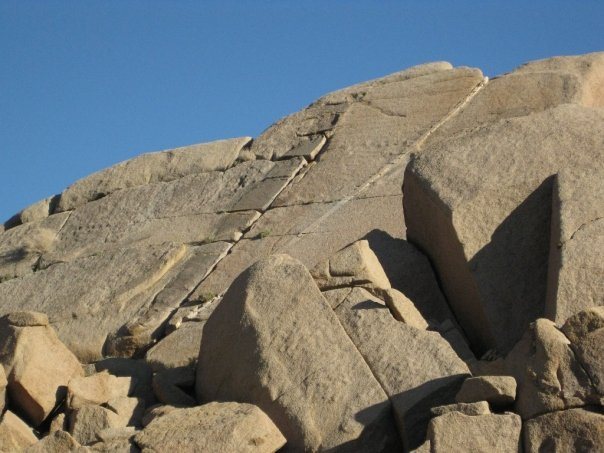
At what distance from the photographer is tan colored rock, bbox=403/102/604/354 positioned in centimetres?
825

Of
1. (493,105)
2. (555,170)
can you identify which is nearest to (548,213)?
(555,170)

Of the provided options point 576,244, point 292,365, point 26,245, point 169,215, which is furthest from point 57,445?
point 26,245

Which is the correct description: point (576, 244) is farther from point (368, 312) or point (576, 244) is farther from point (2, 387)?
point (2, 387)

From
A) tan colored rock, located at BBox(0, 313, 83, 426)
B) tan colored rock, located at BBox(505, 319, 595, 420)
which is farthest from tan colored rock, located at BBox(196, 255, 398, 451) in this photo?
tan colored rock, located at BBox(0, 313, 83, 426)

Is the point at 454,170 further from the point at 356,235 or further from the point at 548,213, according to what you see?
the point at 356,235

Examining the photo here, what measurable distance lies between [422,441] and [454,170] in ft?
7.58

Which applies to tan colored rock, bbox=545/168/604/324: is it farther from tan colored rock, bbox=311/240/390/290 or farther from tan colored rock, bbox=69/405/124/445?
tan colored rock, bbox=69/405/124/445

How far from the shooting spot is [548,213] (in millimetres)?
8320

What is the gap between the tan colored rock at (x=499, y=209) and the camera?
8250 millimetres

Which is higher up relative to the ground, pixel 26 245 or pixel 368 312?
pixel 26 245

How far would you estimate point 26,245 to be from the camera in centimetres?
1390

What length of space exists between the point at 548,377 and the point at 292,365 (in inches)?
65.5

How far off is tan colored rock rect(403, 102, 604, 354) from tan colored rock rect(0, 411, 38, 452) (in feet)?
9.66

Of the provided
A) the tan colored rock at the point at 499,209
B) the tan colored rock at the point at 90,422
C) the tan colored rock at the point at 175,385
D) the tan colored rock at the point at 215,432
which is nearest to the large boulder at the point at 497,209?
the tan colored rock at the point at 499,209
